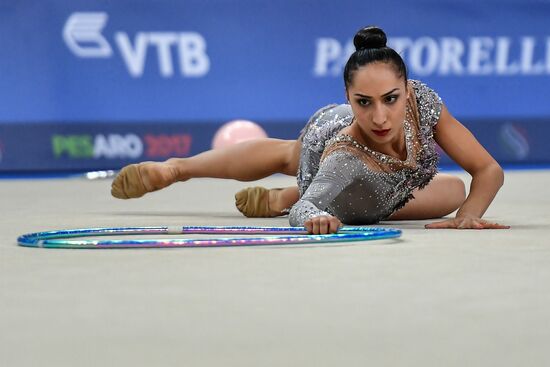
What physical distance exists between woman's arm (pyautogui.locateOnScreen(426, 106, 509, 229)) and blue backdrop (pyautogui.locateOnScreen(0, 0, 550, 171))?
3.24m

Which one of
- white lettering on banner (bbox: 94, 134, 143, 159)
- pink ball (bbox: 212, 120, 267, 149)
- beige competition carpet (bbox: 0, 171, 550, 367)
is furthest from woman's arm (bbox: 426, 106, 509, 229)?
white lettering on banner (bbox: 94, 134, 143, 159)

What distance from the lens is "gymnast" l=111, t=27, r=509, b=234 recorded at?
2535 millimetres

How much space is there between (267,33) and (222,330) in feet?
15.9

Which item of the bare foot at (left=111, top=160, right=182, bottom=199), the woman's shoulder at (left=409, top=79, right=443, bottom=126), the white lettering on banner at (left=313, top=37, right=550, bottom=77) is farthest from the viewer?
the white lettering on banner at (left=313, top=37, right=550, bottom=77)

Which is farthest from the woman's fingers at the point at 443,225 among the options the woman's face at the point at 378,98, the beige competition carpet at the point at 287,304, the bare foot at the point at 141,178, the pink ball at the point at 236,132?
the pink ball at the point at 236,132

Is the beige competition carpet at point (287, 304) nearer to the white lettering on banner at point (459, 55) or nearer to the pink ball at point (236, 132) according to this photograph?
the pink ball at point (236, 132)

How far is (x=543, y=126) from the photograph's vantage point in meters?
6.25

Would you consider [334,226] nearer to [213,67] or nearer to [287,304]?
[287,304]

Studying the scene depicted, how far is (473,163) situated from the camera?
2795 mm

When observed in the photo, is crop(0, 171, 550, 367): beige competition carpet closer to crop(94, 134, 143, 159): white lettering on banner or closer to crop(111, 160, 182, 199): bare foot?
crop(111, 160, 182, 199): bare foot

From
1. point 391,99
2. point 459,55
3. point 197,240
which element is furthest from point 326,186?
point 459,55

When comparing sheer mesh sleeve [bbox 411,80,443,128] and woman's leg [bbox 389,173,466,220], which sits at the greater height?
sheer mesh sleeve [bbox 411,80,443,128]

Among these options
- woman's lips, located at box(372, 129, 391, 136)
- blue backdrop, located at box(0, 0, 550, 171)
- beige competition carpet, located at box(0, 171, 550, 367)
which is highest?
blue backdrop, located at box(0, 0, 550, 171)

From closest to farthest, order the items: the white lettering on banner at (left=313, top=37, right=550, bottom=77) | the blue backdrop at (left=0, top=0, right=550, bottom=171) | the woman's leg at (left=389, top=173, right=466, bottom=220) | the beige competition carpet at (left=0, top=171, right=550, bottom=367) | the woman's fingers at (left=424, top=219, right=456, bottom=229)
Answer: the beige competition carpet at (left=0, top=171, right=550, bottom=367) → the woman's fingers at (left=424, top=219, right=456, bottom=229) → the woman's leg at (left=389, top=173, right=466, bottom=220) → the blue backdrop at (left=0, top=0, right=550, bottom=171) → the white lettering on banner at (left=313, top=37, right=550, bottom=77)
